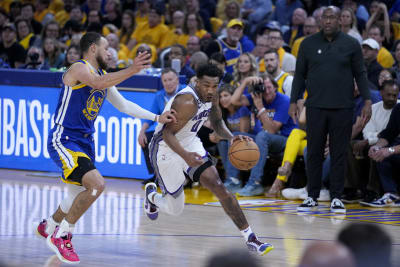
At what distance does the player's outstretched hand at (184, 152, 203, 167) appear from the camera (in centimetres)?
569

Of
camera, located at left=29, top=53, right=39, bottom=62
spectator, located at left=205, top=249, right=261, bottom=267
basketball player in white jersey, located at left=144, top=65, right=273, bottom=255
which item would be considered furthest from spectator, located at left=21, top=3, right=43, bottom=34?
spectator, located at left=205, top=249, right=261, bottom=267

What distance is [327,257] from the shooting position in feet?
5.98

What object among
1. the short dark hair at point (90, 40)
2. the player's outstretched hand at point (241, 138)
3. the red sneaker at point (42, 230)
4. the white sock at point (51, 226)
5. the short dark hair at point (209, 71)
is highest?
the short dark hair at point (90, 40)

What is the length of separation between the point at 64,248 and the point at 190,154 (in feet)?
4.00

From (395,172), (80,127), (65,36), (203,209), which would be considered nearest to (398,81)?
(395,172)

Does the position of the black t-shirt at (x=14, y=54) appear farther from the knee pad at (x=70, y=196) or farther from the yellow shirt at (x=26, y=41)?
the knee pad at (x=70, y=196)

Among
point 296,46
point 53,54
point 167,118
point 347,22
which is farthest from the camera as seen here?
point 53,54

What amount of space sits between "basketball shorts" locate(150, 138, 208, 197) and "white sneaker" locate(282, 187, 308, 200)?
3.37 meters

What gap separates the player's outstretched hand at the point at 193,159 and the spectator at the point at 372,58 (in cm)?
509

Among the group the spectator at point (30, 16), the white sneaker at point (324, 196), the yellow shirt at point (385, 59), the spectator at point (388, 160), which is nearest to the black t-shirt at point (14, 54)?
the spectator at point (30, 16)

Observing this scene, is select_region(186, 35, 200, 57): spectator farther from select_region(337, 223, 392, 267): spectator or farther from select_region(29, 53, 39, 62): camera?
select_region(337, 223, 392, 267): spectator

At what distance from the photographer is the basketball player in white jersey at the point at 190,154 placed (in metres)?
6.01

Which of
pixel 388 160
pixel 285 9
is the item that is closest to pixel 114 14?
pixel 285 9

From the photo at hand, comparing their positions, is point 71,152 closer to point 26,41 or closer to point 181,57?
point 181,57
